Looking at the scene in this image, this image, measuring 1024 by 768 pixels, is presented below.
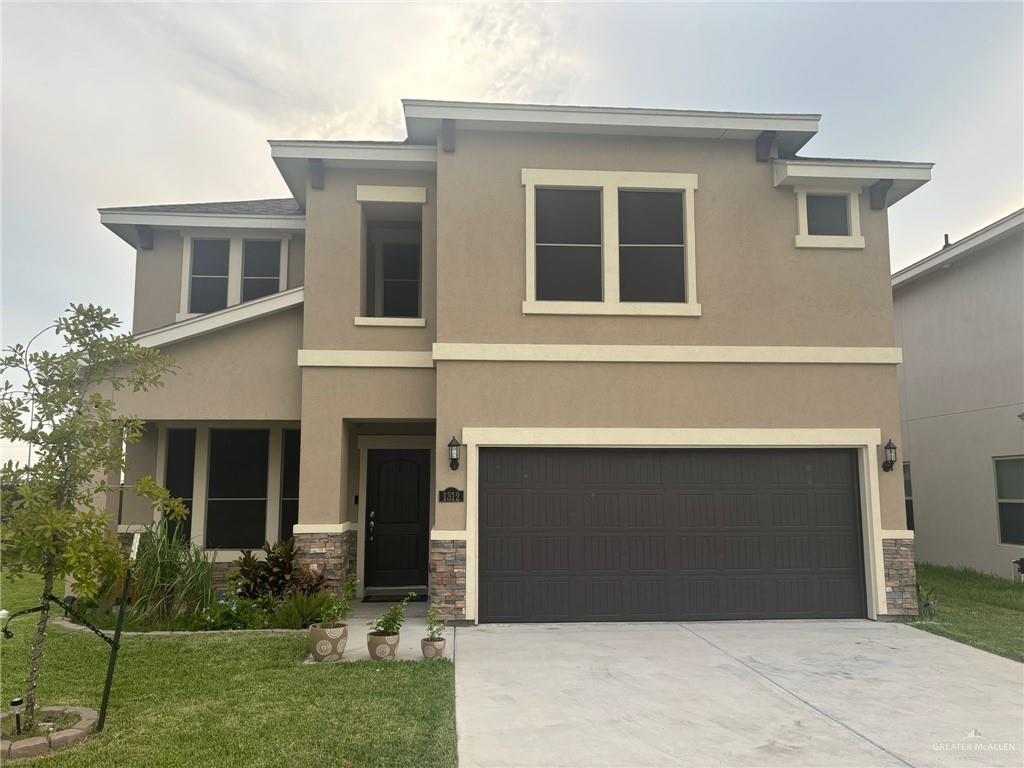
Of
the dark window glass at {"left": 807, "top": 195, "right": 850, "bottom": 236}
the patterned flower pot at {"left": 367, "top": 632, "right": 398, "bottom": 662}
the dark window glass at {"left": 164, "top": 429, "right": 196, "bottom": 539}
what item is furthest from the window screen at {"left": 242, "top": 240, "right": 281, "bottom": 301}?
the dark window glass at {"left": 807, "top": 195, "right": 850, "bottom": 236}

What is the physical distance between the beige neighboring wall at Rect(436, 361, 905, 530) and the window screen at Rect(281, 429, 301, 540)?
11.4 feet

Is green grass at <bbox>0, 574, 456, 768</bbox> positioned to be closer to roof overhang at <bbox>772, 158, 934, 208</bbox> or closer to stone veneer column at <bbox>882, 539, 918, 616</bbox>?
stone veneer column at <bbox>882, 539, 918, 616</bbox>

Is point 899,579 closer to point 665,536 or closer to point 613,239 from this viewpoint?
point 665,536

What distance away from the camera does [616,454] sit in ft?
33.4

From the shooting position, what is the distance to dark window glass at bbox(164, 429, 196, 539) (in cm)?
1187

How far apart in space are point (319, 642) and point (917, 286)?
14.8 m

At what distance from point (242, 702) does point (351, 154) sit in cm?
751

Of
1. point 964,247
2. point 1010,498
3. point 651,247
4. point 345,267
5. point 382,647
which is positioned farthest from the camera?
point 964,247

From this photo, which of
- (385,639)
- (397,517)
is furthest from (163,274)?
(385,639)

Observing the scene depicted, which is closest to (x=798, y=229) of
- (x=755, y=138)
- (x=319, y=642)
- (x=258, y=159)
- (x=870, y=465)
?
(x=755, y=138)

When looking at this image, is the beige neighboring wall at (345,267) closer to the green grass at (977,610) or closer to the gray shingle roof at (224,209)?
the gray shingle roof at (224,209)

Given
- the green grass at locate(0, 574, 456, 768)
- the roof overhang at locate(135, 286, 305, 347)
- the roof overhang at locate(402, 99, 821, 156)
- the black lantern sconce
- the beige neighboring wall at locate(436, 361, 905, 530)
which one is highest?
the roof overhang at locate(402, 99, 821, 156)

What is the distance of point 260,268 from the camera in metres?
12.6

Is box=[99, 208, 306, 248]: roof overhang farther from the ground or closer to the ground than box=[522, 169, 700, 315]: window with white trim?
farther from the ground
